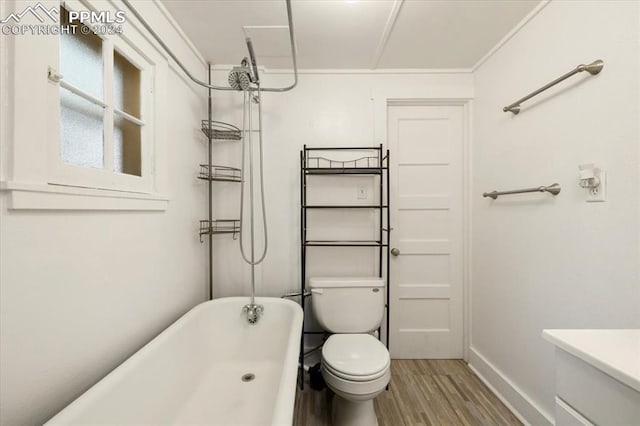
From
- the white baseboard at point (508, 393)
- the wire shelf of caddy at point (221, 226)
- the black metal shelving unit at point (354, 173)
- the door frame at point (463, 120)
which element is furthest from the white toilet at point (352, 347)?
the white baseboard at point (508, 393)

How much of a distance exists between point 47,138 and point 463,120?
240cm

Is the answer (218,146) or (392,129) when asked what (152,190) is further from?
(392,129)

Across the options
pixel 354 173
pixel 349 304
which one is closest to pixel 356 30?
pixel 354 173

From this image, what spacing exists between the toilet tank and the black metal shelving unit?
134 mm

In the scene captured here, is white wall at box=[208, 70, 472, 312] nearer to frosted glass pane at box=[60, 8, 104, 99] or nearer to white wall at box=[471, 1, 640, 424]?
white wall at box=[471, 1, 640, 424]

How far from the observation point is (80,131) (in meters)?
0.92

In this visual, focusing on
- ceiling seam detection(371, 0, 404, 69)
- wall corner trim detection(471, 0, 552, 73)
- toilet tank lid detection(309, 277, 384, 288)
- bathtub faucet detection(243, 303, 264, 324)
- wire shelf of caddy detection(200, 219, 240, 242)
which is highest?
ceiling seam detection(371, 0, 404, 69)

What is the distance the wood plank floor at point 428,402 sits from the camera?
1.44m

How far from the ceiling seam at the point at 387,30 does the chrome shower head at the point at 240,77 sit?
86cm

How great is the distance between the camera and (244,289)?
192 centimetres

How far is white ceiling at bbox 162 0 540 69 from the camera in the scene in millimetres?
1345

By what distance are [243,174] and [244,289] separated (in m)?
0.87

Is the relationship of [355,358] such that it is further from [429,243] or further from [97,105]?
[97,105]

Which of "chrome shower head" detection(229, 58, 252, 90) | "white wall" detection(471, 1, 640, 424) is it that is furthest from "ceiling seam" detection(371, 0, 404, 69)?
Result: "chrome shower head" detection(229, 58, 252, 90)
